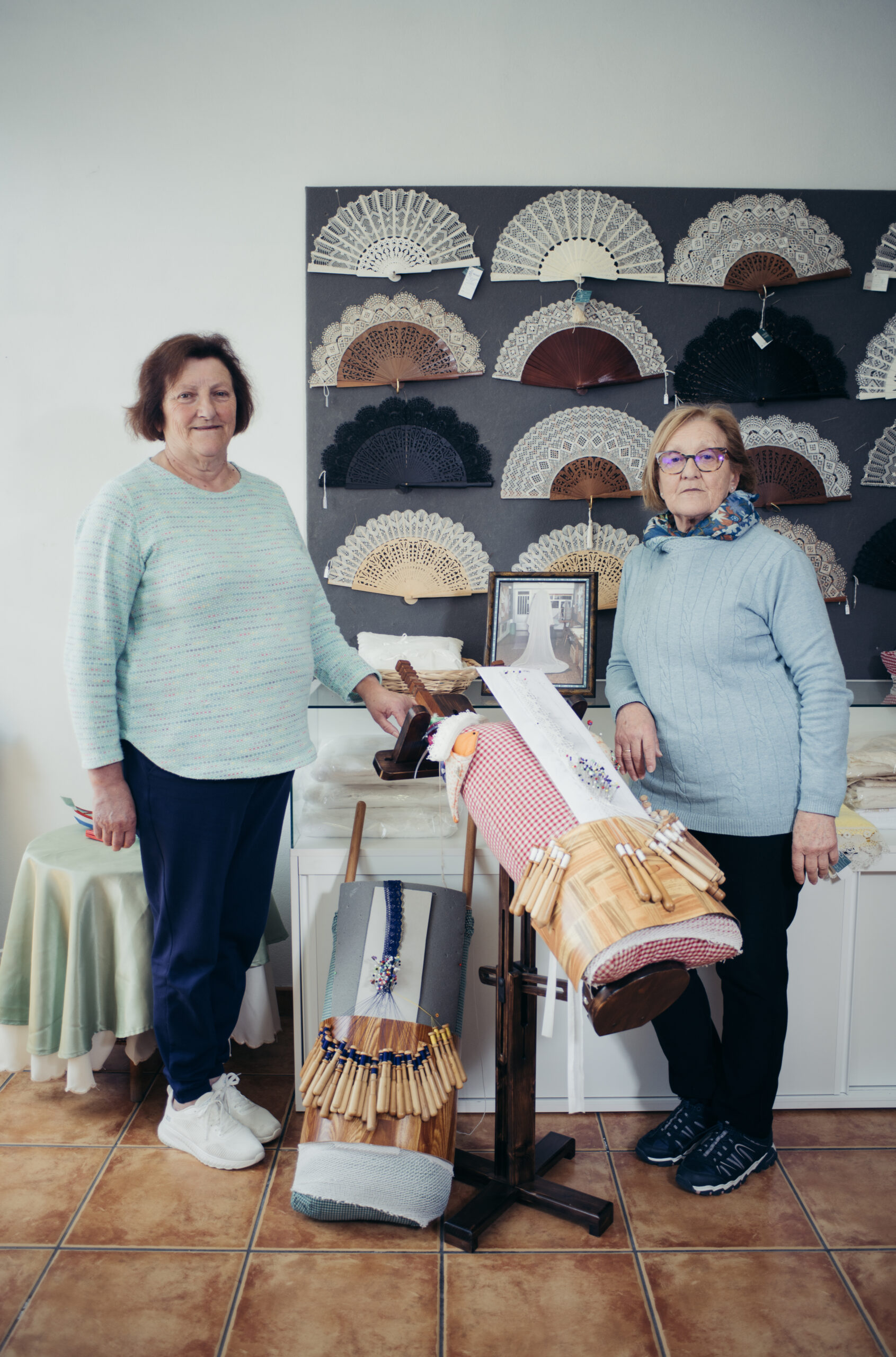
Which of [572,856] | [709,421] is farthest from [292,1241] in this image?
[709,421]

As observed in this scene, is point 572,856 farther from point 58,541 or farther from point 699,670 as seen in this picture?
point 58,541

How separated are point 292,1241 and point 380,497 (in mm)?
1818

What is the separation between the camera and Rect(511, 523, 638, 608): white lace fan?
270 cm

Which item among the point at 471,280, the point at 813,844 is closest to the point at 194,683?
the point at 813,844

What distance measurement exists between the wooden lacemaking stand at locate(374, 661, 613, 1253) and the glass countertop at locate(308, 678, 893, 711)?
264mm

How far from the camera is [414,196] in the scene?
8.50 ft

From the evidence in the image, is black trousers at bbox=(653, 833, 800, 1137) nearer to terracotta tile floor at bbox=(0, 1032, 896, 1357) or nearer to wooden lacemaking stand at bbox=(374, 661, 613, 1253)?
terracotta tile floor at bbox=(0, 1032, 896, 1357)

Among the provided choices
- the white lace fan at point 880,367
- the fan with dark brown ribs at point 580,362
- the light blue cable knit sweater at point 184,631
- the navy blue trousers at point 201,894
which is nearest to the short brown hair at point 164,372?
the light blue cable knit sweater at point 184,631

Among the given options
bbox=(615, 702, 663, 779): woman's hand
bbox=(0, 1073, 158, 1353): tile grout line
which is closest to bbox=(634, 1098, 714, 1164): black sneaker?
bbox=(615, 702, 663, 779): woman's hand

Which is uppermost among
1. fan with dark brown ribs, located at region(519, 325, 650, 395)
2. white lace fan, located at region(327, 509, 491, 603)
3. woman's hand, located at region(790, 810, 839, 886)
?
fan with dark brown ribs, located at region(519, 325, 650, 395)

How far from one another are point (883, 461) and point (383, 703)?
169cm

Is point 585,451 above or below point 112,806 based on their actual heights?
above

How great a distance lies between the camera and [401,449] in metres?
2.65

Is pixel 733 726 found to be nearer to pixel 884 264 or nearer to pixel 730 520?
pixel 730 520
